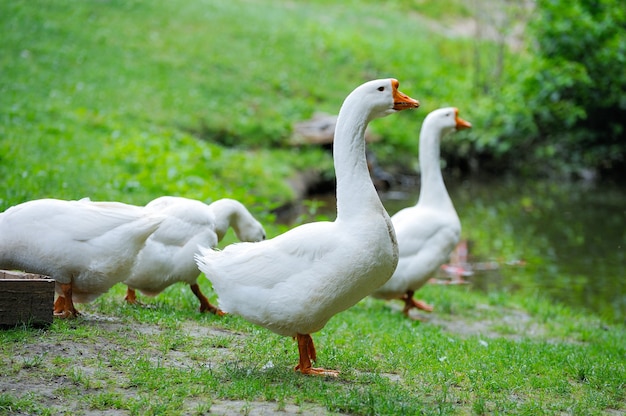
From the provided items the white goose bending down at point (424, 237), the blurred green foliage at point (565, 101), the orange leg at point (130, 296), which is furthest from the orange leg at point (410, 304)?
the blurred green foliage at point (565, 101)

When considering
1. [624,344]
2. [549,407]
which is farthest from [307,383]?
[624,344]

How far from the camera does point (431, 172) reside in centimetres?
900

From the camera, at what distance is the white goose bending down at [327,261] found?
483cm

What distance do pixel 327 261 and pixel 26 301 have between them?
2.11 metres

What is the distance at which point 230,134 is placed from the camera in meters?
18.0

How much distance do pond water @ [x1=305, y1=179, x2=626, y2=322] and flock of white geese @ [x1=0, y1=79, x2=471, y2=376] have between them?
4.67 m

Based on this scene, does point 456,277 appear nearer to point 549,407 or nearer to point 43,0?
point 549,407

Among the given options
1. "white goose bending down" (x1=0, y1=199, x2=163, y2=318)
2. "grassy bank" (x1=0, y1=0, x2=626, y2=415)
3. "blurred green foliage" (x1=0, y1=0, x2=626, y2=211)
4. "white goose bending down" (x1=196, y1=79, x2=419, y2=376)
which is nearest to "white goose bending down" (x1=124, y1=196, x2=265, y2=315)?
"grassy bank" (x1=0, y1=0, x2=626, y2=415)

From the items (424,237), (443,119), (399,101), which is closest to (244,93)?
(443,119)

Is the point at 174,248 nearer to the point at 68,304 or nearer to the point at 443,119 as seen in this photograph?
the point at 68,304

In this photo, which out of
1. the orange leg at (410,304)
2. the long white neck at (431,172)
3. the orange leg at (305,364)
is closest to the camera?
A: the orange leg at (305,364)

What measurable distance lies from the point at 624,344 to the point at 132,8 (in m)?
20.6

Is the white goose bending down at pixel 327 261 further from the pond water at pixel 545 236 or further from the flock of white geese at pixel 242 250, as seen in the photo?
the pond water at pixel 545 236

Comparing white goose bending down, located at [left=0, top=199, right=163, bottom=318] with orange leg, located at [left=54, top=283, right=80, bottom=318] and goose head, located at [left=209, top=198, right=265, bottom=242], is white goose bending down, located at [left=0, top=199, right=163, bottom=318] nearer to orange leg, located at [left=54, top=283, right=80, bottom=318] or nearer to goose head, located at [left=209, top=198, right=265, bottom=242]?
orange leg, located at [left=54, top=283, right=80, bottom=318]
